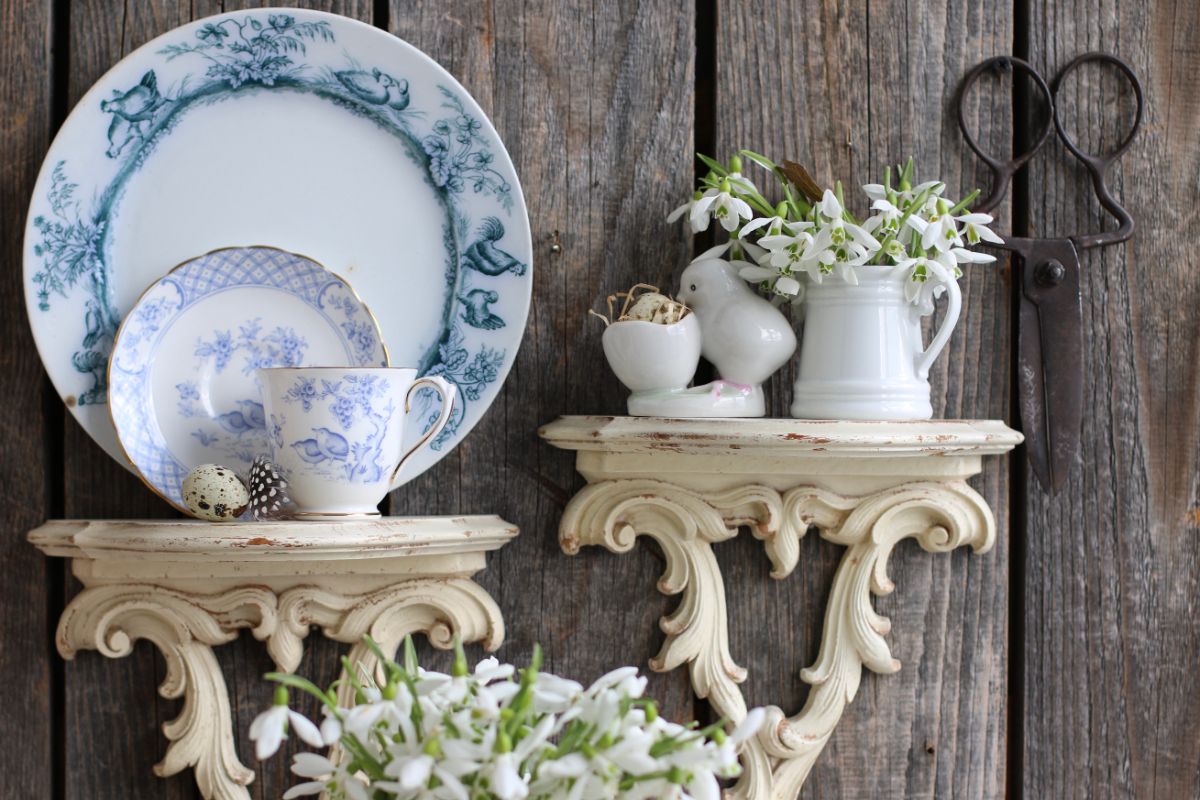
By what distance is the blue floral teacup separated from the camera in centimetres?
73

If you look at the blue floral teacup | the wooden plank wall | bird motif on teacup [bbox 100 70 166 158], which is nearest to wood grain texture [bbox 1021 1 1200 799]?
the wooden plank wall

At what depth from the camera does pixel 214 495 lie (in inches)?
28.9

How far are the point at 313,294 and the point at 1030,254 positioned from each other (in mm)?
551

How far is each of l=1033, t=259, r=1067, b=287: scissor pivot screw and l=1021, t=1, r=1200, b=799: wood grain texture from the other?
0.03m

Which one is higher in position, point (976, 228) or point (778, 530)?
point (976, 228)

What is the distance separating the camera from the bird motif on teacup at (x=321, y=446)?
0.73m

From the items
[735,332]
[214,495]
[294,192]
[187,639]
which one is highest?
[294,192]

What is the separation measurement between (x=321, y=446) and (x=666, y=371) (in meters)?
0.24

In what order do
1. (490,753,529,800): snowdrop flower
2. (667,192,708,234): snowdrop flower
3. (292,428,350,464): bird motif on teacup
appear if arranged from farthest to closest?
(667,192,708,234): snowdrop flower, (292,428,350,464): bird motif on teacup, (490,753,529,800): snowdrop flower

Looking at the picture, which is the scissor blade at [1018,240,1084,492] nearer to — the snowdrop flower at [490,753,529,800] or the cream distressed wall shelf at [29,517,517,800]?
the cream distressed wall shelf at [29,517,517,800]

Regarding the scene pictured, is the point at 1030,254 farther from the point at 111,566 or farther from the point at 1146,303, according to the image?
the point at 111,566

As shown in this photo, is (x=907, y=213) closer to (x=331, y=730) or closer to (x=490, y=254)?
(x=490, y=254)

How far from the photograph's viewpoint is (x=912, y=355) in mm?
833

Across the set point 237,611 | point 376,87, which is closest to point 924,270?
point 376,87
